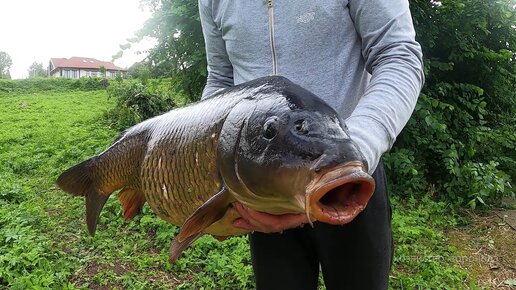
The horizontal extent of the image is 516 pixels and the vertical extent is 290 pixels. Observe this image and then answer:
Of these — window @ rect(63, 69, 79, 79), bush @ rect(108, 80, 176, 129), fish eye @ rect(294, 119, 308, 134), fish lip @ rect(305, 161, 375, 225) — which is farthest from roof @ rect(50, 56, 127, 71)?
fish lip @ rect(305, 161, 375, 225)

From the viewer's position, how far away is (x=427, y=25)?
4.74 m

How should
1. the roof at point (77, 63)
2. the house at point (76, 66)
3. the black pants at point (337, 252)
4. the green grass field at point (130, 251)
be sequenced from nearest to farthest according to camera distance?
the black pants at point (337, 252) → the green grass field at point (130, 251) → the house at point (76, 66) → the roof at point (77, 63)

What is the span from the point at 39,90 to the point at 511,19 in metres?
21.7

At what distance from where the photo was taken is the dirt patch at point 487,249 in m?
3.45

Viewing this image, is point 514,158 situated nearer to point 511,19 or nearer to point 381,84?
point 511,19

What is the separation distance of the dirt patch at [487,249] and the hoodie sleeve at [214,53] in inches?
105

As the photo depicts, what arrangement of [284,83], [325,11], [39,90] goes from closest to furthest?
[284,83] < [325,11] < [39,90]

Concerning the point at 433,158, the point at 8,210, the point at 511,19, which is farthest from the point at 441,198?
the point at 8,210

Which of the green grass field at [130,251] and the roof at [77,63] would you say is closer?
the green grass field at [130,251]

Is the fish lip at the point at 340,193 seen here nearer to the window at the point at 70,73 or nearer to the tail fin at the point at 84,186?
the tail fin at the point at 84,186

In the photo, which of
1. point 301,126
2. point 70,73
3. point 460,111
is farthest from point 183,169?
point 70,73

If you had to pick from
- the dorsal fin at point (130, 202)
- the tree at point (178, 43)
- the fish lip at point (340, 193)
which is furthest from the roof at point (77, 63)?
the fish lip at point (340, 193)

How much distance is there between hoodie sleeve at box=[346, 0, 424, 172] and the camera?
100 centimetres

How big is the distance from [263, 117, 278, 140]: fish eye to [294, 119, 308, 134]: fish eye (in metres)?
0.04
